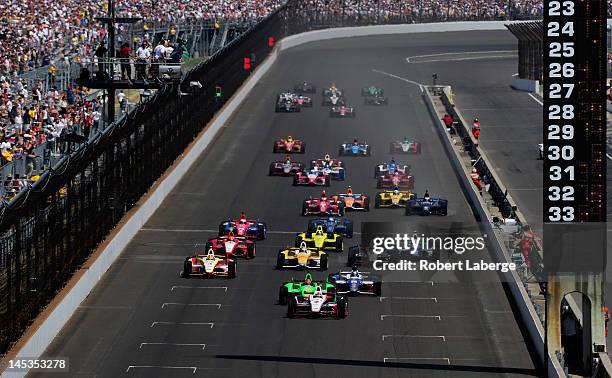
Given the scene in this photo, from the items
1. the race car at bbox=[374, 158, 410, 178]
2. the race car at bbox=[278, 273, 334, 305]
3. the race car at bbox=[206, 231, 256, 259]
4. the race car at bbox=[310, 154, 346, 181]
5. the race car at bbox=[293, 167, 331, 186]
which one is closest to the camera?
the race car at bbox=[278, 273, 334, 305]

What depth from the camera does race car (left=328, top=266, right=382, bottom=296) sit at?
165ft

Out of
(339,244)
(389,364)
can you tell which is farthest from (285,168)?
(389,364)

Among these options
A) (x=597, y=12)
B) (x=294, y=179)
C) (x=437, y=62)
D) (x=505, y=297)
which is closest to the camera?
(x=597, y=12)

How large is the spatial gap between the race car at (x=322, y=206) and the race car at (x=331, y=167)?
8332mm

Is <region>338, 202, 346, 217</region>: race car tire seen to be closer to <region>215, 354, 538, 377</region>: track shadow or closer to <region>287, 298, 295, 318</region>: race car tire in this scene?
<region>287, 298, 295, 318</region>: race car tire

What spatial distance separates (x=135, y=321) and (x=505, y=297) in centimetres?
1176

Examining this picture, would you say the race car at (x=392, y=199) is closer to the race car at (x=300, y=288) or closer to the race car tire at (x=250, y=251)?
the race car tire at (x=250, y=251)

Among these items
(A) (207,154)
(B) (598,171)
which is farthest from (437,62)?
(B) (598,171)

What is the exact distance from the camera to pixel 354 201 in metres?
66.2

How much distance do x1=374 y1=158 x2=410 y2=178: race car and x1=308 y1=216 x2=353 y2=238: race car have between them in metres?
12.4

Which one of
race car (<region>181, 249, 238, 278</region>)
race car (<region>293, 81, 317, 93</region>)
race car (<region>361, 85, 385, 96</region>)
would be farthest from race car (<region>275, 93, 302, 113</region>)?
race car (<region>181, 249, 238, 278</region>)

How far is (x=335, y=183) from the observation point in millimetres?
73375

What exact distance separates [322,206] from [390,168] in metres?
8.79

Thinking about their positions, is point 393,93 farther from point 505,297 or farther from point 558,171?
point 558,171
